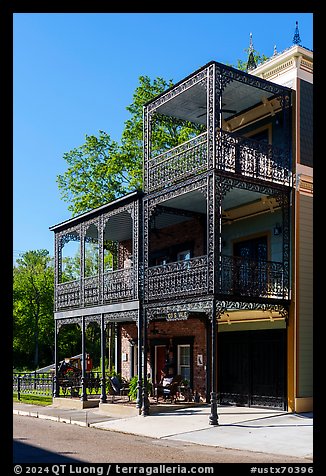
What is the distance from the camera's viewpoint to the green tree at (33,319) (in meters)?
52.3

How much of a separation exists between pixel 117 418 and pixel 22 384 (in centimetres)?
1371

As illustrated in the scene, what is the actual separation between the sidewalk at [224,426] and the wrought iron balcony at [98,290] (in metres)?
3.85

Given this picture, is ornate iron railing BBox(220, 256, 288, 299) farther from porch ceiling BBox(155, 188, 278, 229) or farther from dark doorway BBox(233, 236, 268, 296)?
porch ceiling BBox(155, 188, 278, 229)

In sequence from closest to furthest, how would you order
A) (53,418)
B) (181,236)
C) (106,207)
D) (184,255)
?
(53,418) < (106,207) < (184,255) < (181,236)

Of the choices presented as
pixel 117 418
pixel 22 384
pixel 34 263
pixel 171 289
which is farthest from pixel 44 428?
pixel 34 263

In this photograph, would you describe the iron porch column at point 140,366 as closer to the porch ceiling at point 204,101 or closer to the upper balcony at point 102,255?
the upper balcony at point 102,255

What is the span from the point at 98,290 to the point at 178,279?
198 inches

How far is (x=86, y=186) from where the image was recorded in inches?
1307

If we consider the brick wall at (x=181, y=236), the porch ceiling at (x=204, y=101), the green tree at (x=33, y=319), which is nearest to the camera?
the porch ceiling at (x=204, y=101)

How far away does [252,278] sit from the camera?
56.9ft

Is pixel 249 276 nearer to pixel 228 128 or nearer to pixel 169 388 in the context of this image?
pixel 169 388

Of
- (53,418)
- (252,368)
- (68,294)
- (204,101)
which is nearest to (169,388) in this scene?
(252,368)

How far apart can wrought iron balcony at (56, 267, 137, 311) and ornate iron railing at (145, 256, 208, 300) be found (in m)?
0.88

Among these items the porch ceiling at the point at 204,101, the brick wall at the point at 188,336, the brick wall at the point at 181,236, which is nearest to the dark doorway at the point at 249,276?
the brick wall at the point at 181,236
